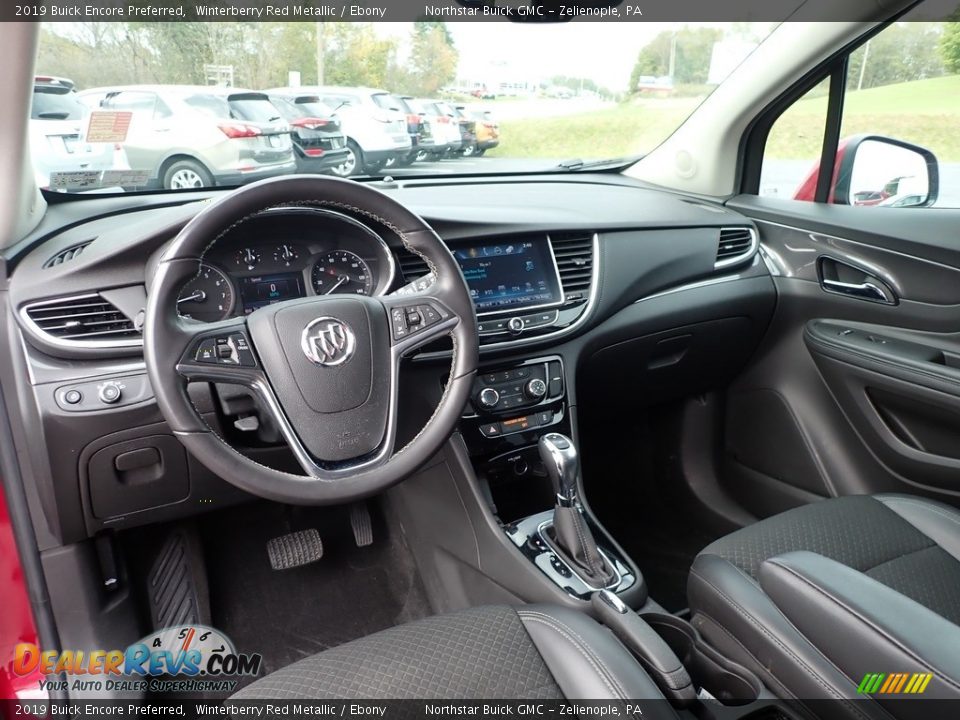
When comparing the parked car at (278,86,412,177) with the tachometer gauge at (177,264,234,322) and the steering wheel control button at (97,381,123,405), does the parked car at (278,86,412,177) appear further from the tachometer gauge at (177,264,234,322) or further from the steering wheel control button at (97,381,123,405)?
the steering wheel control button at (97,381,123,405)

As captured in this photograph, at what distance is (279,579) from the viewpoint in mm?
2334

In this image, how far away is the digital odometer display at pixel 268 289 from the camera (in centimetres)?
157

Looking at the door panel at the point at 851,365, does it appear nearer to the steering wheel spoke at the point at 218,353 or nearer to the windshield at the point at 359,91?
the windshield at the point at 359,91

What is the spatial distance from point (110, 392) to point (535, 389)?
1.02 meters

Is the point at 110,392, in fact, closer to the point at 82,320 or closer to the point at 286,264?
the point at 82,320

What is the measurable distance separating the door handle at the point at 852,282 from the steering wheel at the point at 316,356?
143 cm

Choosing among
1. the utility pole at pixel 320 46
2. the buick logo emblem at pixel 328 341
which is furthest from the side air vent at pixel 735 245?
the buick logo emblem at pixel 328 341

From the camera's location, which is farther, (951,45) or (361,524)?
(361,524)

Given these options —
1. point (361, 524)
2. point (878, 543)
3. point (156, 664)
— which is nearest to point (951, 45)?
point (878, 543)

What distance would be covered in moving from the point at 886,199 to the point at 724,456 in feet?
3.38

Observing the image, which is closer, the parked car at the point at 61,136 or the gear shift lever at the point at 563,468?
the parked car at the point at 61,136

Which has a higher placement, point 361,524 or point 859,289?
point 859,289

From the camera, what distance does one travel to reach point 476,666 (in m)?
1.29

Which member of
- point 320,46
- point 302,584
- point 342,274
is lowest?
point 302,584
